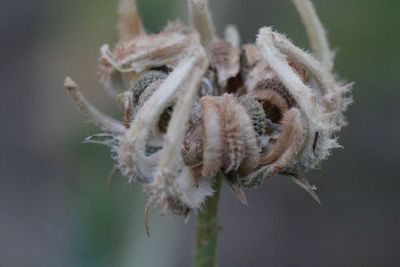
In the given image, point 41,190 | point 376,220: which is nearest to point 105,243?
point 41,190

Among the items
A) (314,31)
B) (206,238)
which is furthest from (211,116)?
(314,31)

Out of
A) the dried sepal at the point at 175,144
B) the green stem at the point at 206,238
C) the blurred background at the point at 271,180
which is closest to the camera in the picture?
the dried sepal at the point at 175,144

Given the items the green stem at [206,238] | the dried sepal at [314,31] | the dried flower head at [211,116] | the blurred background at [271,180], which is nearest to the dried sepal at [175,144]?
the dried flower head at [211,116]

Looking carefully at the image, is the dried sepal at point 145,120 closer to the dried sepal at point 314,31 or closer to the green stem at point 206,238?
the green stem at point 206,238

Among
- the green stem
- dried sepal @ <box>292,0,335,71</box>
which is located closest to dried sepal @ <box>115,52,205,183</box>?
the green stem

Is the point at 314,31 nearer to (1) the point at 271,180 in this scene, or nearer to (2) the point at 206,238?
(2) the point at 206,238

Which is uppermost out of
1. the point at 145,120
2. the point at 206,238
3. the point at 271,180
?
the point at 271,180
